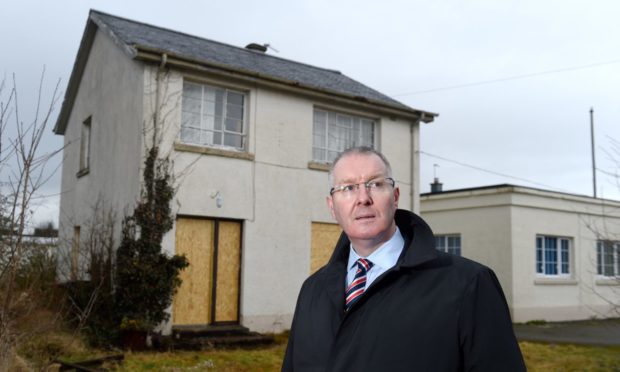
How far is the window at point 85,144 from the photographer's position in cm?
1570

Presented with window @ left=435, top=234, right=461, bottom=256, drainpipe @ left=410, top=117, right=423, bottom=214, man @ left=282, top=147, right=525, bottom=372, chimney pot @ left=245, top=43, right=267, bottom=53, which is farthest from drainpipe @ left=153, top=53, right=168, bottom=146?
window @ left=435, top=234, right=461, bottom=256

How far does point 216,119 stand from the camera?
12641 mm

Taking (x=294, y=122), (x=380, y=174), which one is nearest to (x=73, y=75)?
(x=294, y=122)

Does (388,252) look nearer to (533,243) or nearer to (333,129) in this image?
(333,129)

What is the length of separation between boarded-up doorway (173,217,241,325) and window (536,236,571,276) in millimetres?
10920

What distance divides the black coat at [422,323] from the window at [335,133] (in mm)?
11761

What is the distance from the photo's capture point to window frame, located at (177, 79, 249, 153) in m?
12.2

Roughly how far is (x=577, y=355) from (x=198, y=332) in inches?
289

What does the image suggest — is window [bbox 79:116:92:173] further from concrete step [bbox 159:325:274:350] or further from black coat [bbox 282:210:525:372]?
black coat [bbox 282:210:525:372]

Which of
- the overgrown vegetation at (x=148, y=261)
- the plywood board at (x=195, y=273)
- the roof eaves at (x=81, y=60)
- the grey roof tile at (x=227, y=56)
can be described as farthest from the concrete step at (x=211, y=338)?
the roof eaves at (x=81, y=60)

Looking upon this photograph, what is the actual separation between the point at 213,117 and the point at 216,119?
0.08 metres

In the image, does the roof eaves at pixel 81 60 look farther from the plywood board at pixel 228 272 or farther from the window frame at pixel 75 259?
the window frame at pixel 75 259

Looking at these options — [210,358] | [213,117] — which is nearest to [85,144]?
[213,117]

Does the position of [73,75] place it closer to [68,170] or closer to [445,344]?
[68,170]
